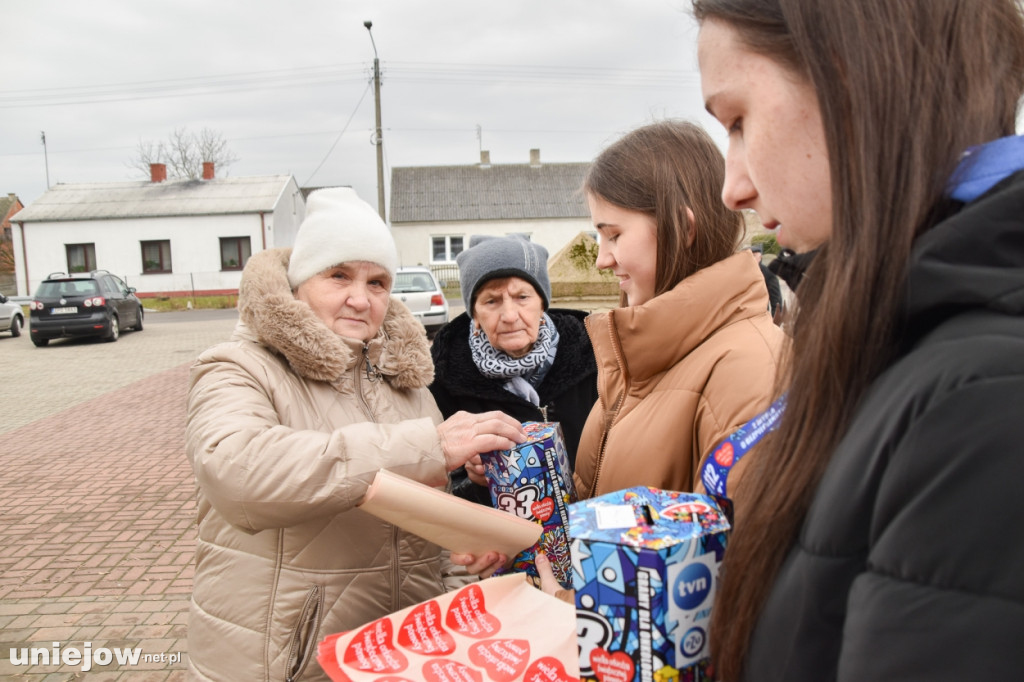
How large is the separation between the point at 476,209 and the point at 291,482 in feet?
126

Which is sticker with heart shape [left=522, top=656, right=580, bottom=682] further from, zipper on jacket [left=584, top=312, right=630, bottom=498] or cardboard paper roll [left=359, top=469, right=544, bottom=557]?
zipper on jacket [left=584, top=312, right=630, bottom=498]

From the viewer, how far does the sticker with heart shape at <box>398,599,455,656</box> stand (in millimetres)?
1327

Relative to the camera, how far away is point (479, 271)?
114 inches

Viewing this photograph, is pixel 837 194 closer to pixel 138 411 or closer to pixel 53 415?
pixel 138 411

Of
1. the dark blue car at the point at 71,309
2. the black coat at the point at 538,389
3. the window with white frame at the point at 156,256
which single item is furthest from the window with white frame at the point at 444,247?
the black coat at the point at 538,389

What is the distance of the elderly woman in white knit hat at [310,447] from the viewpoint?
5.11 ft

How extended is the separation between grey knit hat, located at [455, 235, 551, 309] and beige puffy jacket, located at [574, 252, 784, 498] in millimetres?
1187

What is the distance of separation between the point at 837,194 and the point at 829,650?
0.51m

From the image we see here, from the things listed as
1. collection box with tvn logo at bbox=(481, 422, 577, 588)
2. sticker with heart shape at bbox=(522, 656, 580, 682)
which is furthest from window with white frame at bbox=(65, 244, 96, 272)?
sticker with heart shape at bbox=(522, 656, 580, 682)

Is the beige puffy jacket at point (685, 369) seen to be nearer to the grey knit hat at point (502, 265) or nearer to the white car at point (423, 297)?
the grey knit hat at point (502, 265)

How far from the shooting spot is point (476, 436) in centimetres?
158

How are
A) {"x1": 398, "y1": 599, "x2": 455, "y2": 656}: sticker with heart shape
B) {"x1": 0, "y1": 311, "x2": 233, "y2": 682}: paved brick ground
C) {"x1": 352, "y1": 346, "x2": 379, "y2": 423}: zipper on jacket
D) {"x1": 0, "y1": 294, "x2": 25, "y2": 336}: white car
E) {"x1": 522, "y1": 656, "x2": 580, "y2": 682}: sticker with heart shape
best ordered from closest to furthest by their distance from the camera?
{"x1": 522, "y1": 656, "x2": 580, "y2": 682}: sticker with heart shape → {"x1": 398, "y1": 599, "x2": 455, "y2": 656}: sticker with heart shape → {"x1": 352, "y1": 346, "x2": 379, "y2": 423}: zipper on jacket → {"x1": 0, "y1": 311, "x2": 233, "y2": 682}: paved brick ground → {"x1": 0, "y1": 294, "x2": 25, "y2": 336}: white car

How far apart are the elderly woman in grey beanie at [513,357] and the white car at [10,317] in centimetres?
2251

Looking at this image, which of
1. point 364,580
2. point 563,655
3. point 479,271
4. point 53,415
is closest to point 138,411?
point 53,415
